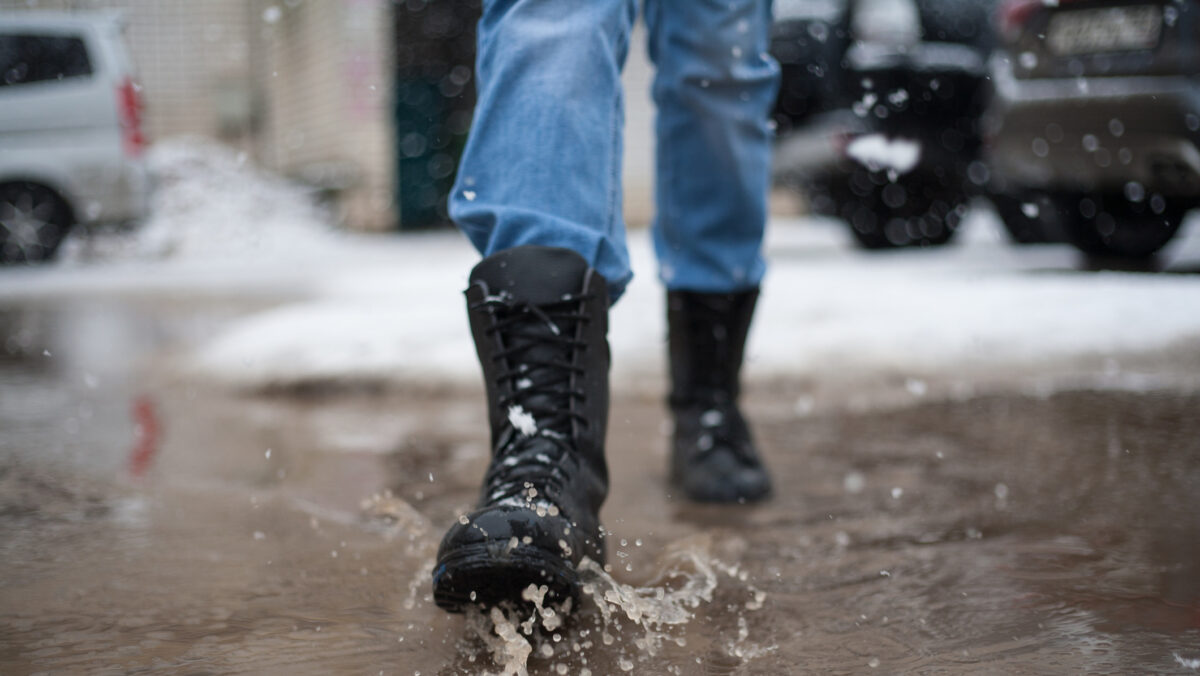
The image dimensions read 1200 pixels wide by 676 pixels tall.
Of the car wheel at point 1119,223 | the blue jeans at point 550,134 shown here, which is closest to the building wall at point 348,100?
the car wheel at point 1119,223

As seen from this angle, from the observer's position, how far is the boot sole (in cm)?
87

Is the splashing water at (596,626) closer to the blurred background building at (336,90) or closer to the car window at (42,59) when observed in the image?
the car window at (42,59)

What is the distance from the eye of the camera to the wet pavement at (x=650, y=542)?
913mm

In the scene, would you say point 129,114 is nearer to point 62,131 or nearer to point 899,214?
point 62,131

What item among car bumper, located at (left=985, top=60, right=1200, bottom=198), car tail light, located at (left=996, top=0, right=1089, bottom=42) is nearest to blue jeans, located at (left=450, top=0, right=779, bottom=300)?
car bumper, located at (left=985, top=60, right=1200, bottom=198)

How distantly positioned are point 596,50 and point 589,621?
0.60 metres

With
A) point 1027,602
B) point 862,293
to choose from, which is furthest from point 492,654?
point 862,293

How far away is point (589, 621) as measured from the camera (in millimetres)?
975

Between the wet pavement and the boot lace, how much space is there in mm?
149

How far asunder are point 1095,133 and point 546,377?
10.7 feet

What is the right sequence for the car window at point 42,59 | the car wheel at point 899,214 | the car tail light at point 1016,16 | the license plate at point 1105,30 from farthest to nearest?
the car window at point 42,59
the car wheel at point 899,214
the car tail light at point 1016,16
the license plate at point 1105,30

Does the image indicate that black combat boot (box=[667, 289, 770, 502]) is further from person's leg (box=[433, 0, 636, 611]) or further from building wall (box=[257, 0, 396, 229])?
building wall (box=[257, 0, 396, 229])

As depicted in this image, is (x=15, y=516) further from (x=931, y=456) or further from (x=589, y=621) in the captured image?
(x=931, y=456)

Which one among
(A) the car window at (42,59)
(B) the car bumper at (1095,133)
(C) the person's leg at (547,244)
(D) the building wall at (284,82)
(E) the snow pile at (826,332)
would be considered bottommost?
(D) the building wall at (284,82)
